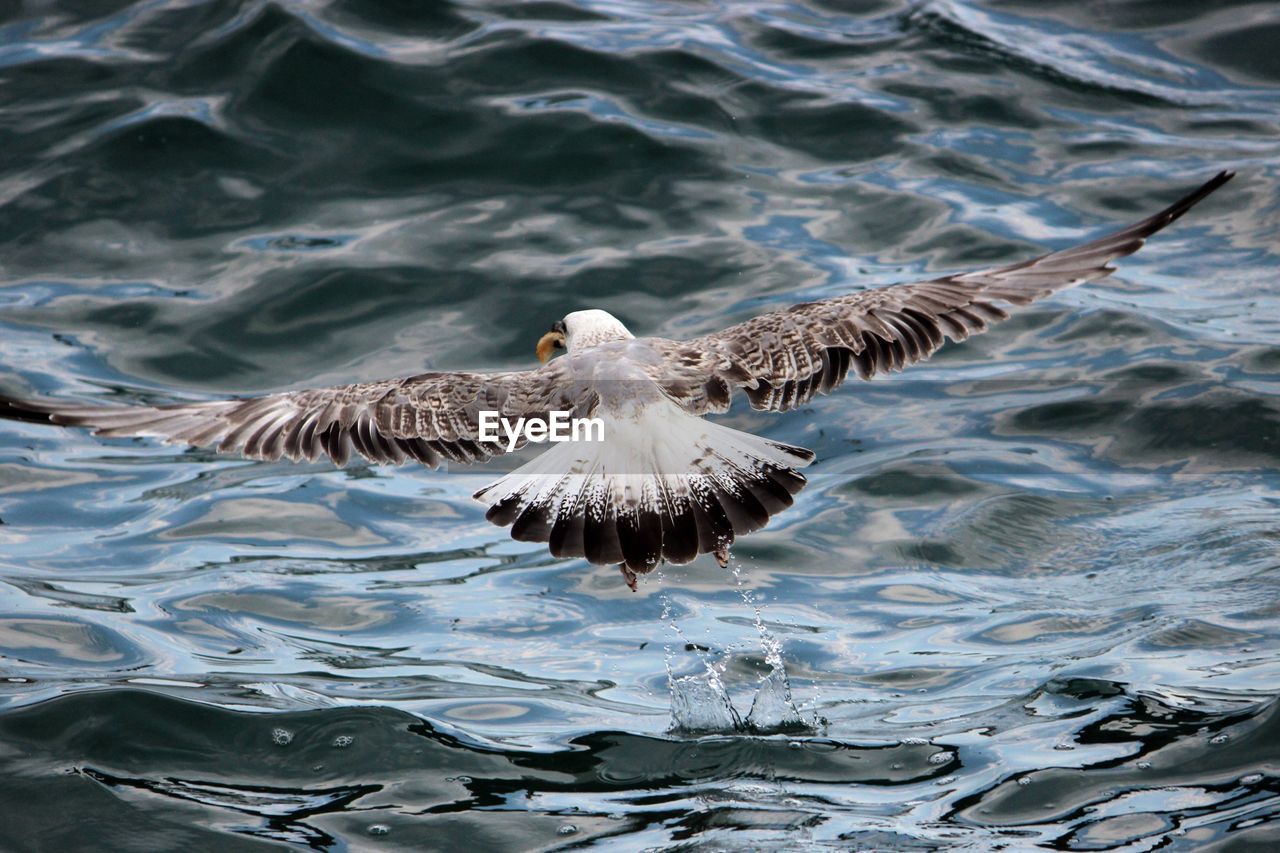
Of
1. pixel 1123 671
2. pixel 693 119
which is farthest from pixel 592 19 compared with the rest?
pixel 1123 671

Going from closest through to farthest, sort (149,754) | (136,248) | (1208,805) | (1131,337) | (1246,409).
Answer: (1208,805) → (149,754) → (1246,409) → (1131,337) → (136,248)

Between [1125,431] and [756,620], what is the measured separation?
9.16 ft

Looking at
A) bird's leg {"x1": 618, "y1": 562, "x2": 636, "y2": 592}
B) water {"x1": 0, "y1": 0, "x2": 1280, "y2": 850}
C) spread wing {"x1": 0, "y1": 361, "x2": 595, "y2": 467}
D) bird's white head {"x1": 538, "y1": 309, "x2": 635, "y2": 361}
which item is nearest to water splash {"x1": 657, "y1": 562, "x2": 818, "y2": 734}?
water {"x1": 0, "y1": 0, "x2": 1280, "y2": 850}

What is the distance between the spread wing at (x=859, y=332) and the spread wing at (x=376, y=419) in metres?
0.55

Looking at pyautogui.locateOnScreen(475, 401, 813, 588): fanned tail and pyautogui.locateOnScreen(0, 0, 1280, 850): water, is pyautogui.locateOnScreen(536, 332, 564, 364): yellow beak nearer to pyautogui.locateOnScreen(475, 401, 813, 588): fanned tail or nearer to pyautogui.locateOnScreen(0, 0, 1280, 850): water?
pyautogui.locateOnScreen(0, 0, 1280, 850): water

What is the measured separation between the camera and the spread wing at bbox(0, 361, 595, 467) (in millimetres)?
5738

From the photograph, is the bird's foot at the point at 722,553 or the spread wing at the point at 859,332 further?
the spread wing at the point at 859,332

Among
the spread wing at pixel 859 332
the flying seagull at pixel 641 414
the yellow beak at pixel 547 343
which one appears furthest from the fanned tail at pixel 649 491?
the yellow beak at pixel 547 343

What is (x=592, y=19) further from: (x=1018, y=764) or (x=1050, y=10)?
(x=1018, y=764)

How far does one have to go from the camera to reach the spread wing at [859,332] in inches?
235

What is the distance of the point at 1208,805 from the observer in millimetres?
4543

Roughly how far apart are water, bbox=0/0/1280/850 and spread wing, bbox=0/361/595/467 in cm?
100

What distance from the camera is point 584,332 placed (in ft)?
21.7

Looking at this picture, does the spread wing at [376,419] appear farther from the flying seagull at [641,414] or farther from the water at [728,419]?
the water at [728,419]
